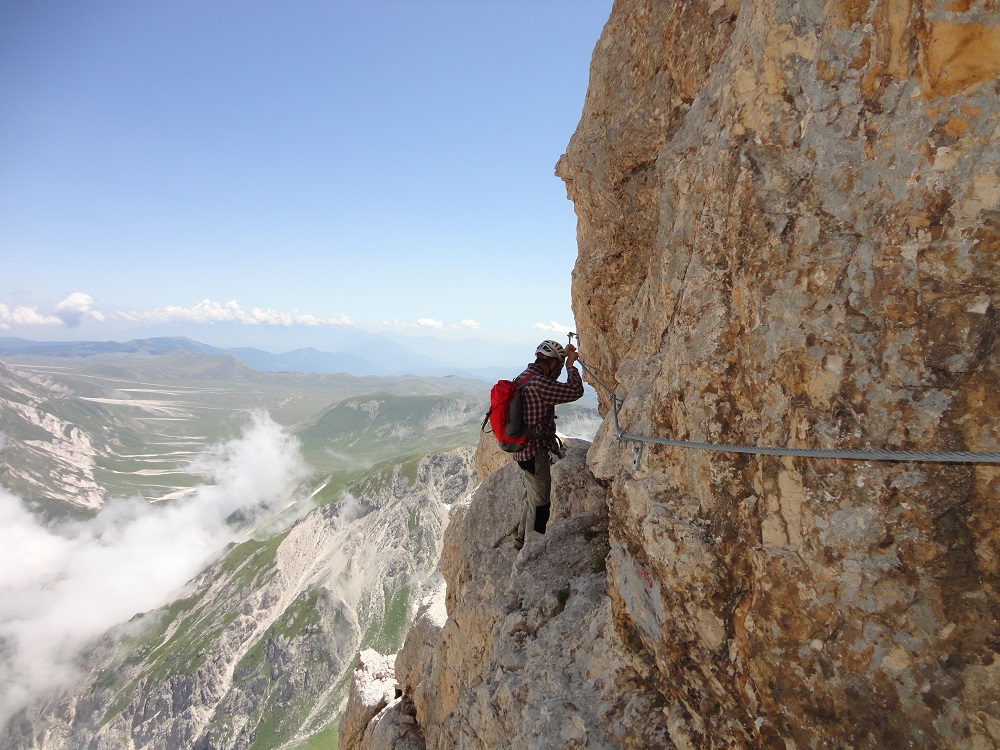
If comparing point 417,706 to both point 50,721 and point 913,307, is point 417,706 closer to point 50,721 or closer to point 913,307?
point 913,307

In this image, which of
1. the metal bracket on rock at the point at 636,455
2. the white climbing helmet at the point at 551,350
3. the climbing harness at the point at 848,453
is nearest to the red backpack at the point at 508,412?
the white climbing helmet at the point at 551,350

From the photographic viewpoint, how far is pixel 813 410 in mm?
5969

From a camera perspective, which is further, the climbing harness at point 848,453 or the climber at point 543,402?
the climber at point 543,402

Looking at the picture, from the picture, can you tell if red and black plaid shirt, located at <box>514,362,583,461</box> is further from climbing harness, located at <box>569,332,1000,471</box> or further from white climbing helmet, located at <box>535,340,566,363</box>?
climbing harness, located at <box>569,332,1000,471</box>

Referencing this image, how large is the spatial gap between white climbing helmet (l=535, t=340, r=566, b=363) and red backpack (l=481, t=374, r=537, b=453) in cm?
56

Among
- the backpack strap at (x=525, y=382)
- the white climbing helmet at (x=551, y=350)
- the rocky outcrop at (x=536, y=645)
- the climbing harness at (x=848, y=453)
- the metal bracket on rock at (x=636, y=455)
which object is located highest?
the white climbing helmet at (x=551, y=350)

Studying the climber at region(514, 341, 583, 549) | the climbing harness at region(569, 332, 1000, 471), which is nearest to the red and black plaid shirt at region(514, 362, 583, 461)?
the climber at region(514, 341, 583, 549)

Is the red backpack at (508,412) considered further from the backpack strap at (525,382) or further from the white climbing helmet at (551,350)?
the white climbing helmet at (551,350)

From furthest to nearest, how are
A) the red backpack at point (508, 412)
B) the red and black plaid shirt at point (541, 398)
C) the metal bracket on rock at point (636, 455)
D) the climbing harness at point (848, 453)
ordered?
the red backpack at point (508, 412), the red and black plaid shirt at point (541, 398), the metal bracket on rock at point (636, 455), the climbing harness at point (848, 453)

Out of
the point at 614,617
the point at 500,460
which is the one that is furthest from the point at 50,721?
the point at 614,617

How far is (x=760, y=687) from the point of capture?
6.27 metres

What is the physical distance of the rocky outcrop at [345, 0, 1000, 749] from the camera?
5109 mm

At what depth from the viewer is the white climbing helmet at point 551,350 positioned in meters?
11.5

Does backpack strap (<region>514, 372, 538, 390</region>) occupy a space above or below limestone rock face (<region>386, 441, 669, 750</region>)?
above
